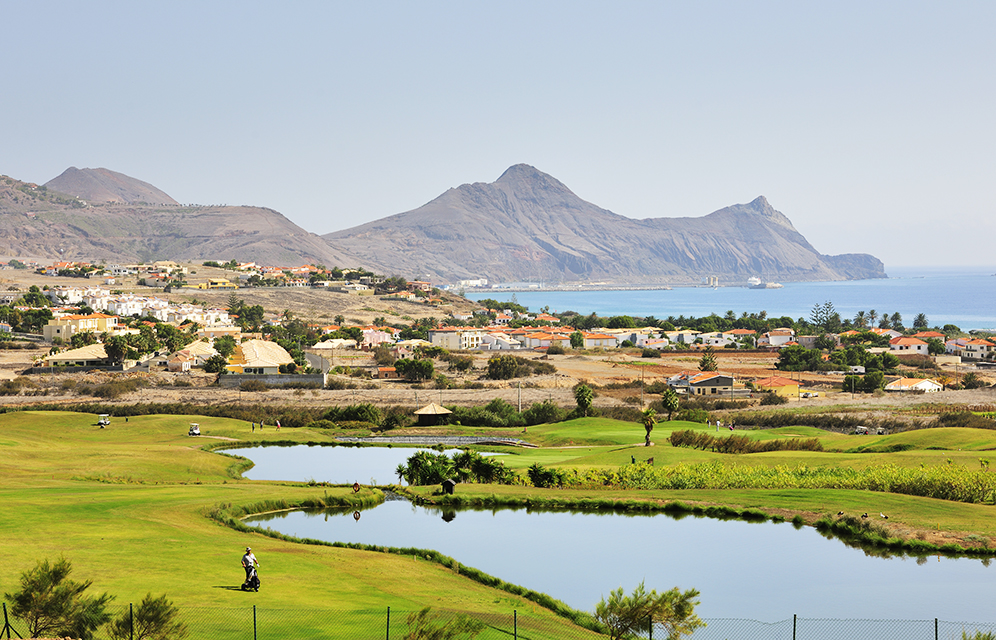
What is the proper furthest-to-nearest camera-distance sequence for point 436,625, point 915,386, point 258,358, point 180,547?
point 258,358
point 915,386
point 180,547
point 436,625

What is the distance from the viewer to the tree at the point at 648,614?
1612cm

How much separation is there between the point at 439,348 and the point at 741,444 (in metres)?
63.9

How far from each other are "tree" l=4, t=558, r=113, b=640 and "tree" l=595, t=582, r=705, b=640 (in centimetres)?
887

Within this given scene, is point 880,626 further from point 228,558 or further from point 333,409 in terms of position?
point 333,409

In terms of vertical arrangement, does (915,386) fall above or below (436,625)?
below

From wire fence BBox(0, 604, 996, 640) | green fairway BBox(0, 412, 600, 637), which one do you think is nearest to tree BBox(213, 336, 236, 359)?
green fairway BBox(0, 412, 600, 637)

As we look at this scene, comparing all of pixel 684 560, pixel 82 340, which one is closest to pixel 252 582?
pixel 684 560

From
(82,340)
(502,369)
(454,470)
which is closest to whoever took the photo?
(454,470)

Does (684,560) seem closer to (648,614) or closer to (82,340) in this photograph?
(648,614)

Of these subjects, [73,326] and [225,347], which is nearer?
[225,347]

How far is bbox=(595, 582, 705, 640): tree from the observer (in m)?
16.1

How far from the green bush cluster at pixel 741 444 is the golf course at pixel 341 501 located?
795 mm

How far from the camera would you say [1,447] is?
39.5 meters

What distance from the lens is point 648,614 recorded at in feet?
52.7
